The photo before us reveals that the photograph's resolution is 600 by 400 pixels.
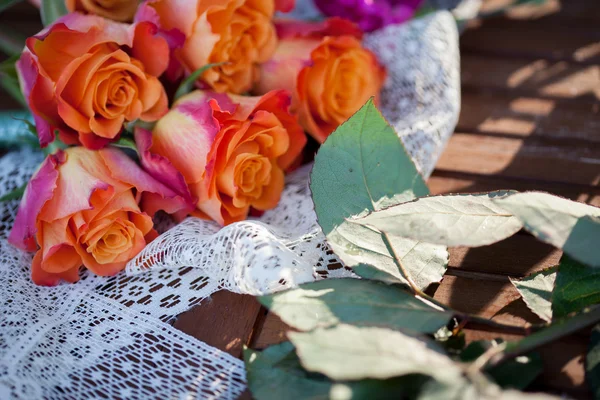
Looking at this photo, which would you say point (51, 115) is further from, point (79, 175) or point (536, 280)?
point (536, 280)

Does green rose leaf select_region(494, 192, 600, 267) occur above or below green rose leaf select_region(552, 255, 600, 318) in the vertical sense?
above

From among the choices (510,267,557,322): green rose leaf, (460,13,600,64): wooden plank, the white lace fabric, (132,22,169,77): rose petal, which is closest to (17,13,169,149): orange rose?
(132,22,169,77): rose petal

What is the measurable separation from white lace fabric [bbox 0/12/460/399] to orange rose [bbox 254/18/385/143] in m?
0.07

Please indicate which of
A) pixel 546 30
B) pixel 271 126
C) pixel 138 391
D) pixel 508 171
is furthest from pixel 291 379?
pixel 546 30

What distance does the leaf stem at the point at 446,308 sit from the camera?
0.40m

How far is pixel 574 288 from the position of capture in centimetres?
42

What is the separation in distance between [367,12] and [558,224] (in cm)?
43

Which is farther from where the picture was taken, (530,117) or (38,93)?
(530,117)

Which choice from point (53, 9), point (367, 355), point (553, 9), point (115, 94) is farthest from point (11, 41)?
point (553, 9)

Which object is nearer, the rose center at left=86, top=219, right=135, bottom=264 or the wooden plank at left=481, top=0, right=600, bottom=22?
the rose center at left=86, top=219, right=135, bottom=264

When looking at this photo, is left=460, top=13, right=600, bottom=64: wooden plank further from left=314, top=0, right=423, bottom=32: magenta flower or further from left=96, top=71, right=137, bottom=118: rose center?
left=96, top=71, right=137, bottom=118: rose center

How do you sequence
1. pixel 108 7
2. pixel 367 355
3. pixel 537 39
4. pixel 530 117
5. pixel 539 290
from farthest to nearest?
pixel 537 39 < pixel 530 117 < pixel 108 7 < pixel 539 290 < pixel 367 355

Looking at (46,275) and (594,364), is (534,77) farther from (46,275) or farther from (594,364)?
(46,275)

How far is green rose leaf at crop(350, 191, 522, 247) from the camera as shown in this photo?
391 millimetres
